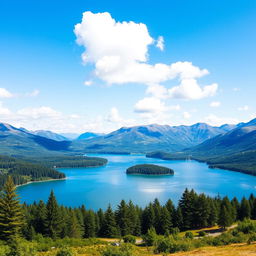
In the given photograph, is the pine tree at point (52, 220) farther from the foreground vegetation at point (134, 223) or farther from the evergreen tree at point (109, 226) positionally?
the evergreen tree at point (109, 226)

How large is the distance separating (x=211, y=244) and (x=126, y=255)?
27274 millimetres

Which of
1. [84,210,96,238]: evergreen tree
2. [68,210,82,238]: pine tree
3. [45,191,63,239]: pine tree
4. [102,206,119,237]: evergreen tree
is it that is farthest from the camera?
[84,210,96,238]: evergreen tree

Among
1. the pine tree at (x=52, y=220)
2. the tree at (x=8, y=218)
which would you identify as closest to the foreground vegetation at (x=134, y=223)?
the pine tree at (x=52, y=220)

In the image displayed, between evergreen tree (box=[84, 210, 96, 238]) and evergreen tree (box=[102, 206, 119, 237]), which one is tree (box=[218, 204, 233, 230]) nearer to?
evergreen tree (box=[102, 206, 119, 237])

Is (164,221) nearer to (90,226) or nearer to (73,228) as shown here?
(90,226)

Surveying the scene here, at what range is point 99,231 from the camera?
266 ft

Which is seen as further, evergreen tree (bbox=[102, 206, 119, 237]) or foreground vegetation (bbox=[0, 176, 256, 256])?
evergreen tree (bbox=[102, 206, 119, 237])

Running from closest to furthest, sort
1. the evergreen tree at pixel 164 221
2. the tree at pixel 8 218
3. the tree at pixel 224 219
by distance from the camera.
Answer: the tree at pixel 8 218 < the tree at pixel 224 219 < the evergreen tree at pixel 164 221

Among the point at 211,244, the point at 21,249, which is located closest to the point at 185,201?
the point at 211,244

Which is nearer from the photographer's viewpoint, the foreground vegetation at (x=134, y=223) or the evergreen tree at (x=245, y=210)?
the foreground vegetation at (x=134, y=223)

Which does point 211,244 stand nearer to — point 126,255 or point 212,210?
point 126,255

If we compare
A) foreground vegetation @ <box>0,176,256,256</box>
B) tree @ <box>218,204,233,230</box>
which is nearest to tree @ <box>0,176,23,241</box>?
foreground vegetation @ <box>0,176,256,256</box>

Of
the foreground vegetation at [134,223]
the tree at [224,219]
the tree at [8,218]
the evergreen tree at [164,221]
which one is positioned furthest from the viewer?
the evergreen tree at [164,221]

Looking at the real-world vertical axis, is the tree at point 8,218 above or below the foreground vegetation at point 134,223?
above
